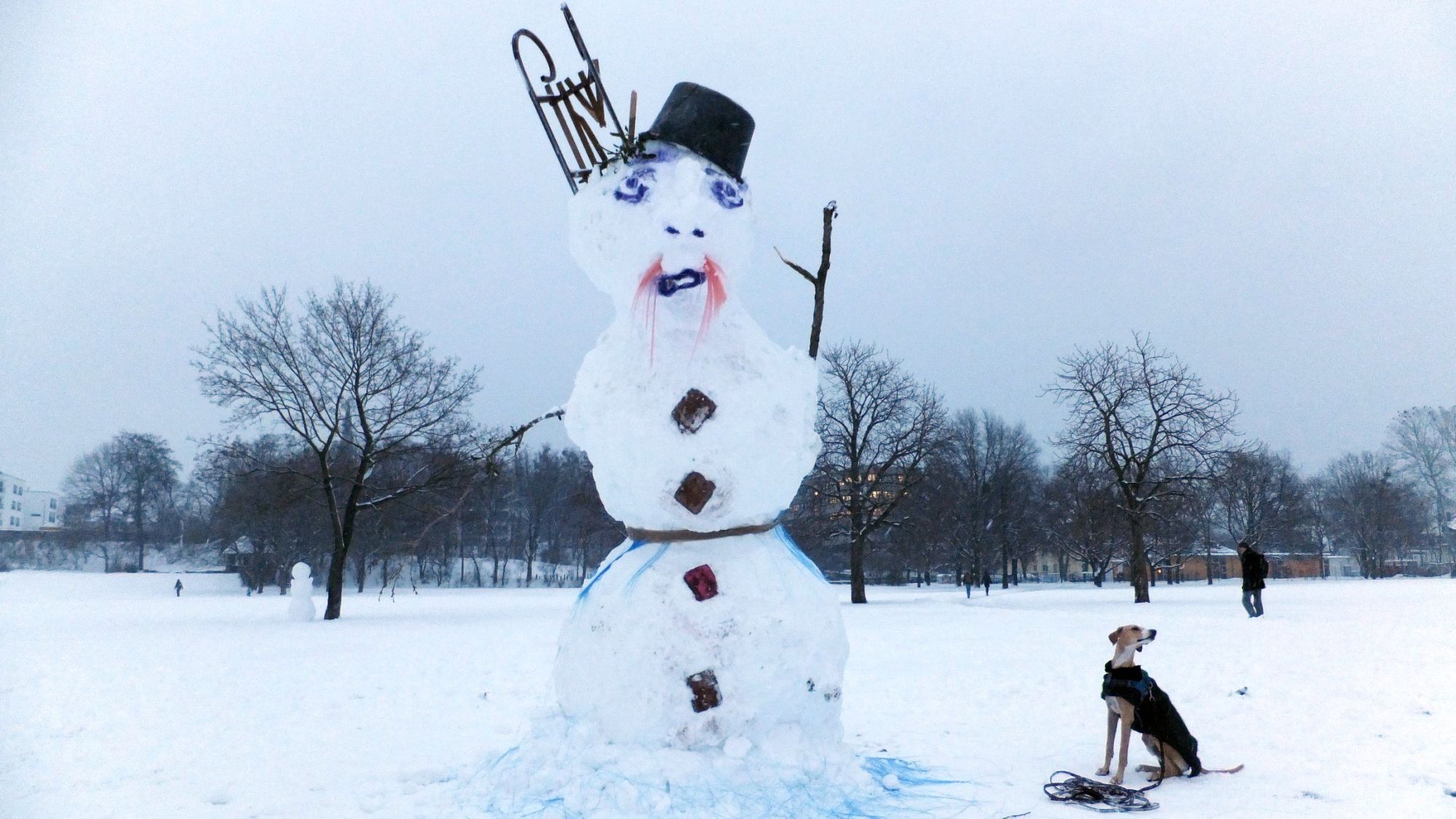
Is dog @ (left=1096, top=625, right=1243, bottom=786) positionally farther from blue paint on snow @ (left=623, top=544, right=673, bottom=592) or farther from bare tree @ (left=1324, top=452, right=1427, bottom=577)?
bare tree @ (left=1324, top=452, right=1427, bottom=577)

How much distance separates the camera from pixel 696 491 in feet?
16.2

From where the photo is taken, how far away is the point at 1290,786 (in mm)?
5145

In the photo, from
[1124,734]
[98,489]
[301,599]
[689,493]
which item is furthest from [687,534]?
[98,489]

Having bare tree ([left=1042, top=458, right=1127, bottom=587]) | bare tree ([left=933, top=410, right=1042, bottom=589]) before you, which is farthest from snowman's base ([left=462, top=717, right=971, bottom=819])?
bare tree ([left=933, top=410, right=1042, bottom=589])

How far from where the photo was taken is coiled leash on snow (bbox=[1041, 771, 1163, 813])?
15.5 ft

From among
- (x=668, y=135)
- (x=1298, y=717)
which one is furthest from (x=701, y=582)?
(x=1298, y=717)

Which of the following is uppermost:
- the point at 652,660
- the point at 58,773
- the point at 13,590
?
the point at 652,660

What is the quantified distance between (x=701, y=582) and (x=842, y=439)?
21.3 meters

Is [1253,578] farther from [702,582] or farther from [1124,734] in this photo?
[702,582]

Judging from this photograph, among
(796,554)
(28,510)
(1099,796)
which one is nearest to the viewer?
(1099,796)

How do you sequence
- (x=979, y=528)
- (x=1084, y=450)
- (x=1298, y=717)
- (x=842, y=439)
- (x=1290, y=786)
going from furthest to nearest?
(x=979, y=528) < (x=842, y=439) < (x=1084, y=450) < (x=1298, y=717) < (x=1290, y=786)

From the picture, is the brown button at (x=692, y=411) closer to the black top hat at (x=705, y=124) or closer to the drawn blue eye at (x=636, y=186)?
the drawn blue eye at (x=636, y=186)

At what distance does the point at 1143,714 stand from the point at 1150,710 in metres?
0.06

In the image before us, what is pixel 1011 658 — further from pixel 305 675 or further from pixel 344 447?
pixel 344 447
